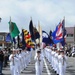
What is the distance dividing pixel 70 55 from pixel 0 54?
30.6 metres

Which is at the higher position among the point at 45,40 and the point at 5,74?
the point at 45,40

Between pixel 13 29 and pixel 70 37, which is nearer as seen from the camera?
pixel 13 29

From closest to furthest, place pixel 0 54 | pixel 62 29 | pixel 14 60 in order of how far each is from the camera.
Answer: pixel 14 60 < pixel 0 54 < pixel 62 29

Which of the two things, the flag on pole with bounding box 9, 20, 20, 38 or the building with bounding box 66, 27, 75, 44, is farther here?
the building with bounding box 66, 27, 75, 44

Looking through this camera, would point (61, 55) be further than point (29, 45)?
No

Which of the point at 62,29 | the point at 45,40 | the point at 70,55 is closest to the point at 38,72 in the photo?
the point at 62,29

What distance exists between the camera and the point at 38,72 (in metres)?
17.6

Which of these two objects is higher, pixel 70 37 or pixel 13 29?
pixel 70 37

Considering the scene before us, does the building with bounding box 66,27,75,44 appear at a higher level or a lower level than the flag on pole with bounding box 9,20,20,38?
higher

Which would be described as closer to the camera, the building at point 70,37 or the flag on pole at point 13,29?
the flag on pole at point 13,29

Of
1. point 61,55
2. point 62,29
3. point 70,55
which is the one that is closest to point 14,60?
point 61,55

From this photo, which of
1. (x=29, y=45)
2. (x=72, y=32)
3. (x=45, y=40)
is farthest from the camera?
(x=72, y=32)

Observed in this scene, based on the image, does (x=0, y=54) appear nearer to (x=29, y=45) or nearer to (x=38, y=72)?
(x=38, y=72)

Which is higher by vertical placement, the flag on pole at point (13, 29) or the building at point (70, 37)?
the building at point (70, 37)
